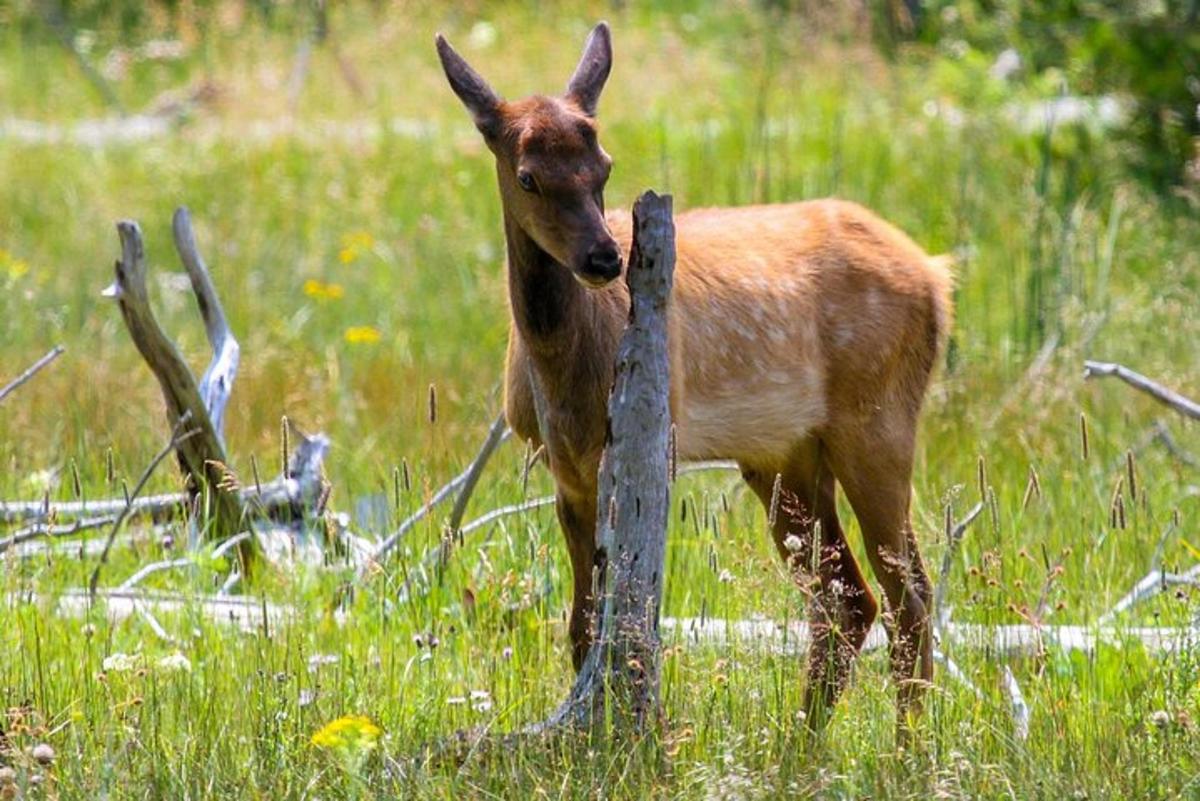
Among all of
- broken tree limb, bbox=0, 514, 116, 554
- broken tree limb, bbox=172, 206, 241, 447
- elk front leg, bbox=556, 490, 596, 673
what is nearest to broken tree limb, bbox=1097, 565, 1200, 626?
elk front leg, bbox=556, 490, 596, 673

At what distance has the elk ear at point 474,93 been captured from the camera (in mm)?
5129

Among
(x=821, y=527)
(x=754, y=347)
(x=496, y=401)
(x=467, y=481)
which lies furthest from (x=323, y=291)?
(x=754, y=347)

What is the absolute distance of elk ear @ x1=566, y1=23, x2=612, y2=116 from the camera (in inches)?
205

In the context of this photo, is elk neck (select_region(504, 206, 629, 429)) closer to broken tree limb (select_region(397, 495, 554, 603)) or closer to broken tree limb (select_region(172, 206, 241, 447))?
broken tree limb (select_region(397, 495, 554, 603))

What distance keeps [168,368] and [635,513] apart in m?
2.09

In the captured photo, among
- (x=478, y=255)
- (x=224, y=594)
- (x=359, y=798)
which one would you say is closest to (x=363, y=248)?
(x=478, y=255)

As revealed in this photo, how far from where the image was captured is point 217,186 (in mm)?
12453

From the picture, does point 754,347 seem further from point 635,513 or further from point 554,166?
point 635,513

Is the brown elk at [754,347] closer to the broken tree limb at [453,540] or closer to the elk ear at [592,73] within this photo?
the elk ear at [592,73]

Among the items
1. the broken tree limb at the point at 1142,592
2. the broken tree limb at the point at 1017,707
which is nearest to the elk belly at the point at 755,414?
the broken tree limb at the point at 1142,592

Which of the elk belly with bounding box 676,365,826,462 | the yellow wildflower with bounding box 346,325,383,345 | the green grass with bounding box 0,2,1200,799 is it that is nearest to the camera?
the green grass with bounding box 0,2,1200,799

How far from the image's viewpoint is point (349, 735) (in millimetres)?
4352

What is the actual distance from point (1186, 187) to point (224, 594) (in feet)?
20.0

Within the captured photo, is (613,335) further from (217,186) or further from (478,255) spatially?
(217,186)
